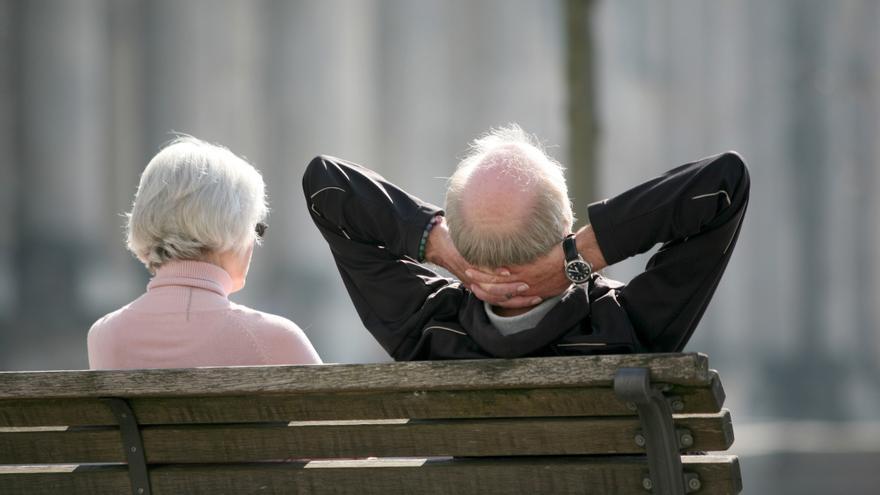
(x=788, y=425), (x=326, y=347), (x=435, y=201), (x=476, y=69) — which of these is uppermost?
(x=476, y=69)

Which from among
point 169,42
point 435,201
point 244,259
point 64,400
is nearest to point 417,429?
point 64,400

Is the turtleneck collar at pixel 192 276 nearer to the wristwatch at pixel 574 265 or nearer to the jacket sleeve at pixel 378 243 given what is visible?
the jacket sleeve at pixel 378 243

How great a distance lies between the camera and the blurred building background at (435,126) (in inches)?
347

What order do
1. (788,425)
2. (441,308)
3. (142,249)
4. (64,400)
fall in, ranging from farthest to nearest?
1. (788,425)
2. (142,249)
3. (441,308)
4. (64,400)

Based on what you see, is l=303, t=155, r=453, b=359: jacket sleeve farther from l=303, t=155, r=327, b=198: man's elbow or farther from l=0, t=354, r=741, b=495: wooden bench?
l=0, t=354, r=741, b=495: wooden bench

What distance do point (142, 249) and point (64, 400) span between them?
597mm

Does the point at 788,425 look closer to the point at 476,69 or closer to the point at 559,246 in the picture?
the point at 476,69

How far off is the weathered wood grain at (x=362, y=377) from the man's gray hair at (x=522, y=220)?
36 centimetres

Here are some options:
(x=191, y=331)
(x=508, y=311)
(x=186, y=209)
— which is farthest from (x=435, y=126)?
(x=508, y=311)

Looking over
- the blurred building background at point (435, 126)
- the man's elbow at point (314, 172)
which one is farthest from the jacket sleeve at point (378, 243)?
the blurred building background at point (435, 126)

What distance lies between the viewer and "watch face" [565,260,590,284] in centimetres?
264

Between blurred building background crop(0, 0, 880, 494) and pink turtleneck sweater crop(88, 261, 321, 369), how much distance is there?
5.73 meters

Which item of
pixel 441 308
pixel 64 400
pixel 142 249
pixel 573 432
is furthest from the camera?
pixel 142 249

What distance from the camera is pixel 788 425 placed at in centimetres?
866
